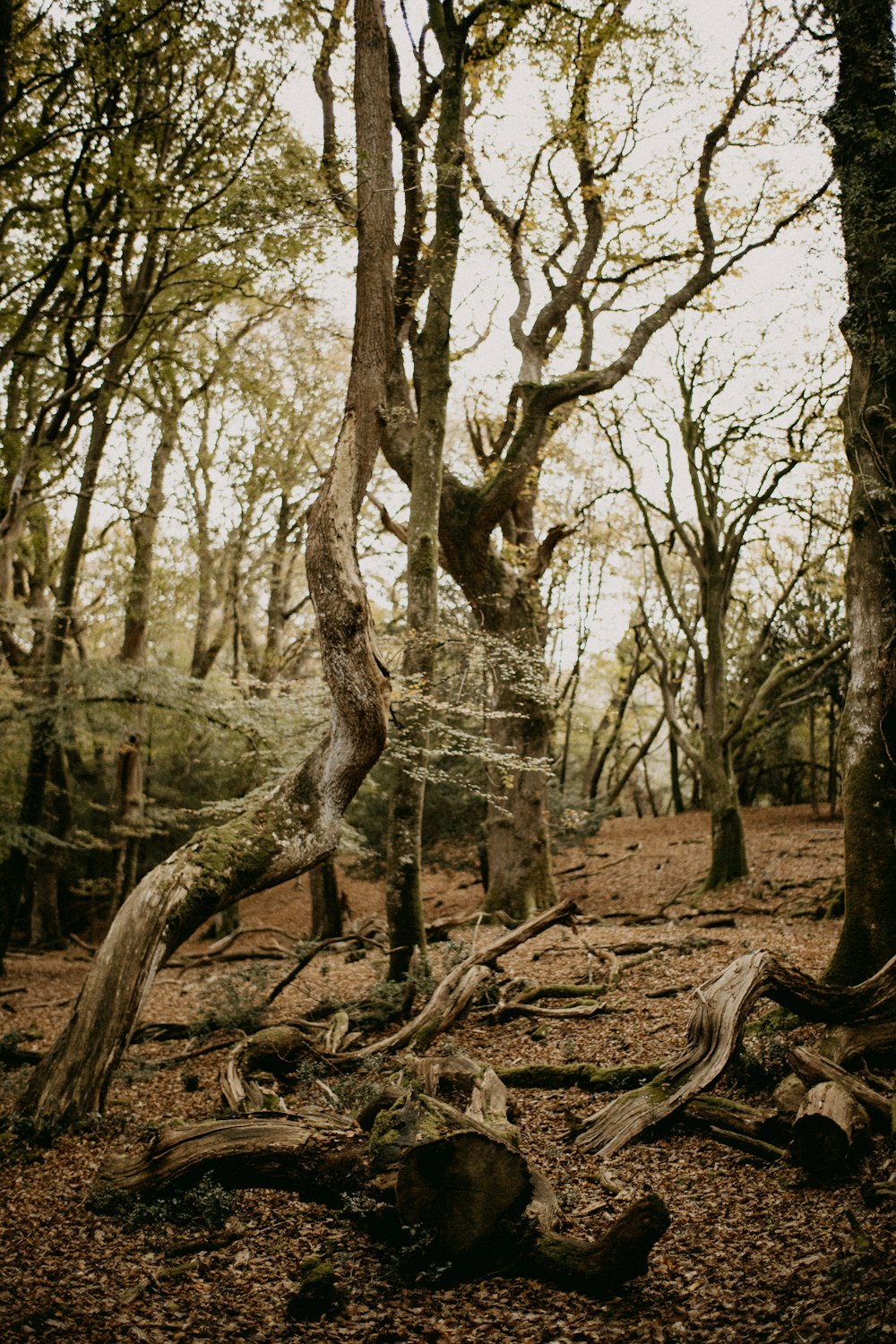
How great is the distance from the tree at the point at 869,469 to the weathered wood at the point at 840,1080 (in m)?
1.44

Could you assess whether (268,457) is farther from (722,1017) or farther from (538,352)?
(722,1017)

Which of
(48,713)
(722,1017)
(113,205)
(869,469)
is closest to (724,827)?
(869,469)

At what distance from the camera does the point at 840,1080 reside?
4.52 m

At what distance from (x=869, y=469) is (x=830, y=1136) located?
15.9 feet

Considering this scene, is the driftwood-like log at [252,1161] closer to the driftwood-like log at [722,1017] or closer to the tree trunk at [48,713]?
the driftwood-like log at [722,1017]

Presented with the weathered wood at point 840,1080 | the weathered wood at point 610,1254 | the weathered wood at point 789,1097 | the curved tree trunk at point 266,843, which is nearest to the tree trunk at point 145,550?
the curved tree trunk at point 266,843

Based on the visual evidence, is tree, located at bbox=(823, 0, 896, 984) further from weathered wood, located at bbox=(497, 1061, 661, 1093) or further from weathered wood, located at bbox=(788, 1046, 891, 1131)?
weathered wood, located at bbox=(497, 1061, 661, 1093)

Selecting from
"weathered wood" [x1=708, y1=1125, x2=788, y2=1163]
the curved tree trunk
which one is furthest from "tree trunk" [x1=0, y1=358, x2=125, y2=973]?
"weathered wood" [x1=708, y1=1125, x2=788, y2=1163]

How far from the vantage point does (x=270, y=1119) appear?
185 inches

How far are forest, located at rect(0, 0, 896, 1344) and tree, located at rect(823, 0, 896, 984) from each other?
1.3 inches

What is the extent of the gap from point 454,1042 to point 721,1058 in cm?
258

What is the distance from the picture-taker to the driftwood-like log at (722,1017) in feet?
16.2

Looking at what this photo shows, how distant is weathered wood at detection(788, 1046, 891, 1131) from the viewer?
437 centimetres

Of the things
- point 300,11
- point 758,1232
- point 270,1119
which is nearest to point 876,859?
point 758,1232
